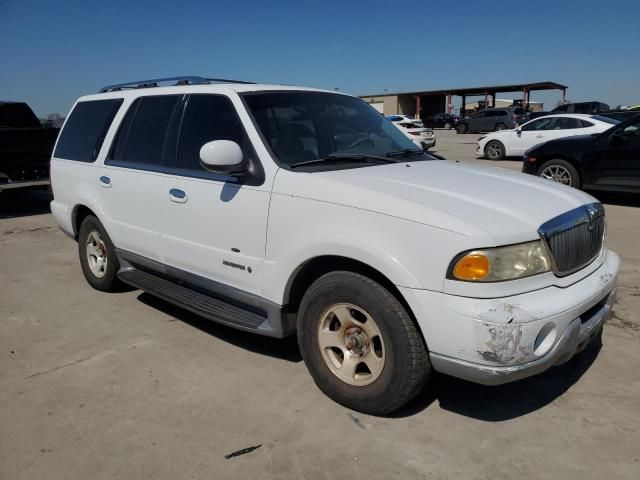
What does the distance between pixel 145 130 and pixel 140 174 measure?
15.9 inches

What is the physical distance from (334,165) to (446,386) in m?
1.57

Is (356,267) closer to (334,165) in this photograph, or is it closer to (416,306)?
(416,306)

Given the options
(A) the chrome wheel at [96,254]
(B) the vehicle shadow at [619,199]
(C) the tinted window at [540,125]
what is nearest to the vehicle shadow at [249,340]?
(A) the chrome wheel at [96,254]

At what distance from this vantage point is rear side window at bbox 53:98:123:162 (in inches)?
192

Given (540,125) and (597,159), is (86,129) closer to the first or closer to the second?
(597,159)

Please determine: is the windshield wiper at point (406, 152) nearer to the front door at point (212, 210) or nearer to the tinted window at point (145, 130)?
the front door at point (212, 210)

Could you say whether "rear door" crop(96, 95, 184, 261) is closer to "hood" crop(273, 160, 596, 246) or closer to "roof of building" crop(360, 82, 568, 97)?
"hood" crop(273, 160, 596, 246)

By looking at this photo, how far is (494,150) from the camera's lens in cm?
1727

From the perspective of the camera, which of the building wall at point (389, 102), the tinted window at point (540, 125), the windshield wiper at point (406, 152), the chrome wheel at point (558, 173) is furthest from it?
the building wall at point (389, 102)

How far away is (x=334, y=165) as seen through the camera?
3381mm

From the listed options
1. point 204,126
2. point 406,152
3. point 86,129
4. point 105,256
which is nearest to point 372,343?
point 406,152

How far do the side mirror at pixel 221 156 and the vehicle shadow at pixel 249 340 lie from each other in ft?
4.64

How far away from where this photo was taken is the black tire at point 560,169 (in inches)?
368

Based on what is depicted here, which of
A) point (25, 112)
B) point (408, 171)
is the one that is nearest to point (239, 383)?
point (408, 171)
